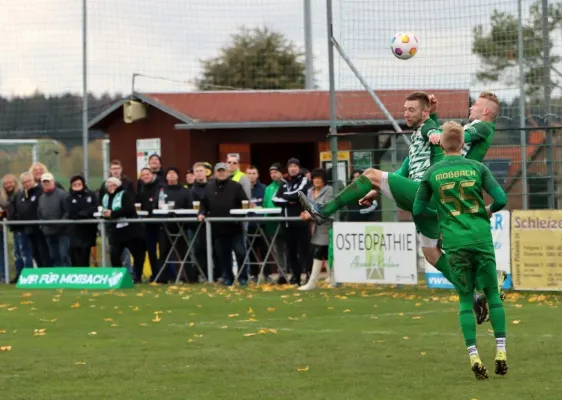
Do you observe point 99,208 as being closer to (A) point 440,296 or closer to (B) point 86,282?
(B) point 86,282

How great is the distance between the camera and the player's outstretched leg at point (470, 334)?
31.6ft

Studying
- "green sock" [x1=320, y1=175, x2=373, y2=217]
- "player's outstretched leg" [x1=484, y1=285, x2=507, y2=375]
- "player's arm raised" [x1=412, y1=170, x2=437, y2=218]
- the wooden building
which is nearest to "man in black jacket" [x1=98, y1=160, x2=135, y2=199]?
the wooden building

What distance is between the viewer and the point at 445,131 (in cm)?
984

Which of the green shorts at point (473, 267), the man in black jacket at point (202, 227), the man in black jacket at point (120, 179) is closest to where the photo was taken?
the green shorts at point (473, 267)

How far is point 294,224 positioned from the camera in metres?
21.3

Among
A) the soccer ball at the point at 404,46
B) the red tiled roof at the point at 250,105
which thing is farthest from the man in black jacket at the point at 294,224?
the red tiled roof at the point at 250,105

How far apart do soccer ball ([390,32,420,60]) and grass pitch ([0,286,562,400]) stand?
3325 millimetres

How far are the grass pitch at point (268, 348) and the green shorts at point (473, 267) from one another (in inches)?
27.9

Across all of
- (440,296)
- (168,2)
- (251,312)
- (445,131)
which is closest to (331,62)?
(440,296)

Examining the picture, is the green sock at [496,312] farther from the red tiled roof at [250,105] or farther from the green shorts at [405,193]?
the red tiled roof at [250,105]

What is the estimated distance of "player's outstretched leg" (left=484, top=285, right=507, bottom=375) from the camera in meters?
9.78

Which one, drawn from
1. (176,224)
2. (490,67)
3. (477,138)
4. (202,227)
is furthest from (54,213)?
(477,138)

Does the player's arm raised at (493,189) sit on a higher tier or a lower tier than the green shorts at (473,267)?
higher

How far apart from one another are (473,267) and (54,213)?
592 inches
